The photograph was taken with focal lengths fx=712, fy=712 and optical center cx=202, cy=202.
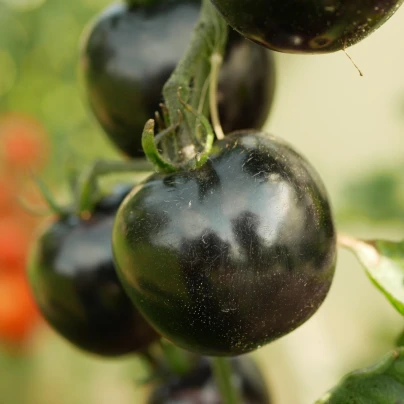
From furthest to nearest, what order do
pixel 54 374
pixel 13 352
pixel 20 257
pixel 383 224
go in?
Result: 1. pixel 54 374
2. pixel 13 352
3. pixel 20 257
4. pixel 383 224

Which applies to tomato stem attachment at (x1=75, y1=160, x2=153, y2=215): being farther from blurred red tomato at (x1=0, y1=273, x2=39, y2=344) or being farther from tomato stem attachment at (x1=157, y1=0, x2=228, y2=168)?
blurred red tomato at (x1=0, y1=273, x2=39, y2=344)

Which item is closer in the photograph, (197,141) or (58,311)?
(197,141)

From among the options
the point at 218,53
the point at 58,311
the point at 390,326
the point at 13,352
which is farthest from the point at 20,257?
→ the point at 218,53

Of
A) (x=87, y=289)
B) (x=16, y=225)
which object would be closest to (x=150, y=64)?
(x=87, y=289)

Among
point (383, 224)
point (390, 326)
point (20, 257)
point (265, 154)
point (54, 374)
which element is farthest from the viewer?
point (54, 374)

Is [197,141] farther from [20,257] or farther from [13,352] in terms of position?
[13,352]

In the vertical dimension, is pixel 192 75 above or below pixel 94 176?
above

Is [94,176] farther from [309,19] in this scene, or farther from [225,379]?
[309,19]
